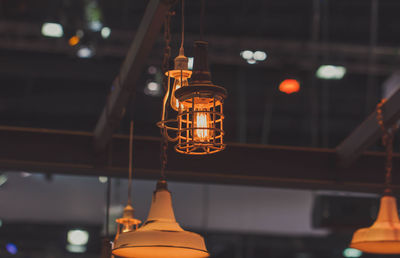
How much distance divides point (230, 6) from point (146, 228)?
21.7 ft

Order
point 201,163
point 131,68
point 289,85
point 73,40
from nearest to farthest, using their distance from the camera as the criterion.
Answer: point 131,68 → point 201,163 → point 73,40 → point 289,85

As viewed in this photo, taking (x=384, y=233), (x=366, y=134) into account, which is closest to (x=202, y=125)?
(x=384, y=233)

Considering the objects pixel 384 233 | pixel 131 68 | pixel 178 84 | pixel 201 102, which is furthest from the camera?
pixel 131 68

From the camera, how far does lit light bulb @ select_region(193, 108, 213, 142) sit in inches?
101

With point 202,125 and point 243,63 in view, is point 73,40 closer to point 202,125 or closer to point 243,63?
point 243,63

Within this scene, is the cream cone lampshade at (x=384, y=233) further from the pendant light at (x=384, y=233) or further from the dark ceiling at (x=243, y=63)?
the dark ceiling at (x=243, y=63)

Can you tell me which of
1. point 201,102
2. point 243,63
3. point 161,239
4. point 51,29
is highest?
point 51,29

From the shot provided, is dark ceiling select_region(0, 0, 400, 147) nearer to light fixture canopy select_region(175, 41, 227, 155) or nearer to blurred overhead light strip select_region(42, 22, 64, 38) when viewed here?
blurred overhead light strip select_region(42, 22, 64, 38)

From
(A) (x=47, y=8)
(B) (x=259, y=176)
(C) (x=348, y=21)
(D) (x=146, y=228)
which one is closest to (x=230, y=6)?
(C) (x=348, y=21)

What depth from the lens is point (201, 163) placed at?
612 centimetres

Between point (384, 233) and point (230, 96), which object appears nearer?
point (384, 233)

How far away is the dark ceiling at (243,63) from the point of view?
8.73m

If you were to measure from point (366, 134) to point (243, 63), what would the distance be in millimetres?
3523

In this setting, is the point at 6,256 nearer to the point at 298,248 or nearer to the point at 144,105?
the point at 144,105
